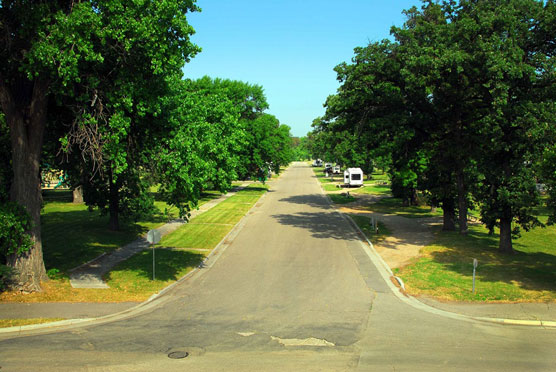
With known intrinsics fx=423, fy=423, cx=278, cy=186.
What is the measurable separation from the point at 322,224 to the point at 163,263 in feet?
44.6

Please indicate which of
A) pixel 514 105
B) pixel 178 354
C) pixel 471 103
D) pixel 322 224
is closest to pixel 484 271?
pixel 514 105

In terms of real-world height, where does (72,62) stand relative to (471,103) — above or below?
below

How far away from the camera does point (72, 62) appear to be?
36.8 feet

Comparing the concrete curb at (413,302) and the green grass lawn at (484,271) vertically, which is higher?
the green grass lawn at (484,271)

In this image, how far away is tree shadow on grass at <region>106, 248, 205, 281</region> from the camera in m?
16.2

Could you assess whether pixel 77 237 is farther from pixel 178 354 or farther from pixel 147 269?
pixel 178 354

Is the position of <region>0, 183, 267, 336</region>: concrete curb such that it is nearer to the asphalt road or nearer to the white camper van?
the asphalt road

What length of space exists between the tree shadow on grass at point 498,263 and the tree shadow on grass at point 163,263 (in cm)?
1078

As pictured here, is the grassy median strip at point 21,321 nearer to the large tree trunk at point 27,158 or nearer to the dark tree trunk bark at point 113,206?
the large tree trunk at point 27,158

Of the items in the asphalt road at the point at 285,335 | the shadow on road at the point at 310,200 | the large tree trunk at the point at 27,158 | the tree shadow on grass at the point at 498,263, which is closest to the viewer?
the asphalt road at the point at 285,335

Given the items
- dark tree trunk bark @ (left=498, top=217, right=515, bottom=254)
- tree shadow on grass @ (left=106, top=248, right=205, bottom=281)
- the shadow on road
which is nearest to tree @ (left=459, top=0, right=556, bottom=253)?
dark tree trunk bark @ (left=498, top=217, right=515, bottom=254)

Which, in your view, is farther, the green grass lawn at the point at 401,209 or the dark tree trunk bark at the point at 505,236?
the green grass lawn at the point at 401,209

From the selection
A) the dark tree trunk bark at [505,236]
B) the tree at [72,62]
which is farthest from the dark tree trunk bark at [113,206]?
the dark tree trunk bark at [505,236]

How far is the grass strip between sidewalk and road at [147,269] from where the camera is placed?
13.1 metres
